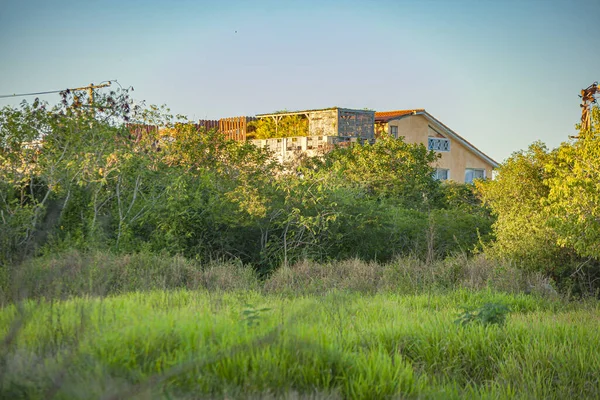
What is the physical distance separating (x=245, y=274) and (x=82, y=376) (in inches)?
337

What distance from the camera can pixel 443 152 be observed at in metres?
44.7

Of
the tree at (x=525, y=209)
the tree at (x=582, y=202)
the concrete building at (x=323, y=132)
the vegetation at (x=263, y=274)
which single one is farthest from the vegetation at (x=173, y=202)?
the concrete building at (x=323, y=132)

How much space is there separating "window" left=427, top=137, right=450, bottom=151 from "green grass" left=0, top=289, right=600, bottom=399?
3490 centimetres

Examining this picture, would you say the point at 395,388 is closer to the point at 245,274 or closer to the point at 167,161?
the point at 245,274

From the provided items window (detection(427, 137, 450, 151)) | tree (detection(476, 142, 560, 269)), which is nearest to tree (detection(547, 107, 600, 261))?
tree (detection(476, 142, 560, 269))

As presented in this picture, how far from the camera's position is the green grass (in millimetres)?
4539

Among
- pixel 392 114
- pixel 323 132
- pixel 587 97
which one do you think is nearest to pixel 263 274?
pixel 587 97

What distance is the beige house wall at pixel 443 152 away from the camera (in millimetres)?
42344

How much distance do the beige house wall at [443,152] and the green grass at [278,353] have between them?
1314 inches

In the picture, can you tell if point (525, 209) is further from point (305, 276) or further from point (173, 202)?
point (173, 202)

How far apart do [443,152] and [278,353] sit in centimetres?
4073

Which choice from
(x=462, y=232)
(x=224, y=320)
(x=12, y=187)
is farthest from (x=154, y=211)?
(x=224, y=320)

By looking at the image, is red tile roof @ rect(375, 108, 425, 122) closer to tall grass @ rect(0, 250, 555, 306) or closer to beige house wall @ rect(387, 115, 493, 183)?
beige house wall @ rect(387, 115, 493, 183)

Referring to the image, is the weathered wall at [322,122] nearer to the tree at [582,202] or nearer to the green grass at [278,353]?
the tree at [582,202]
